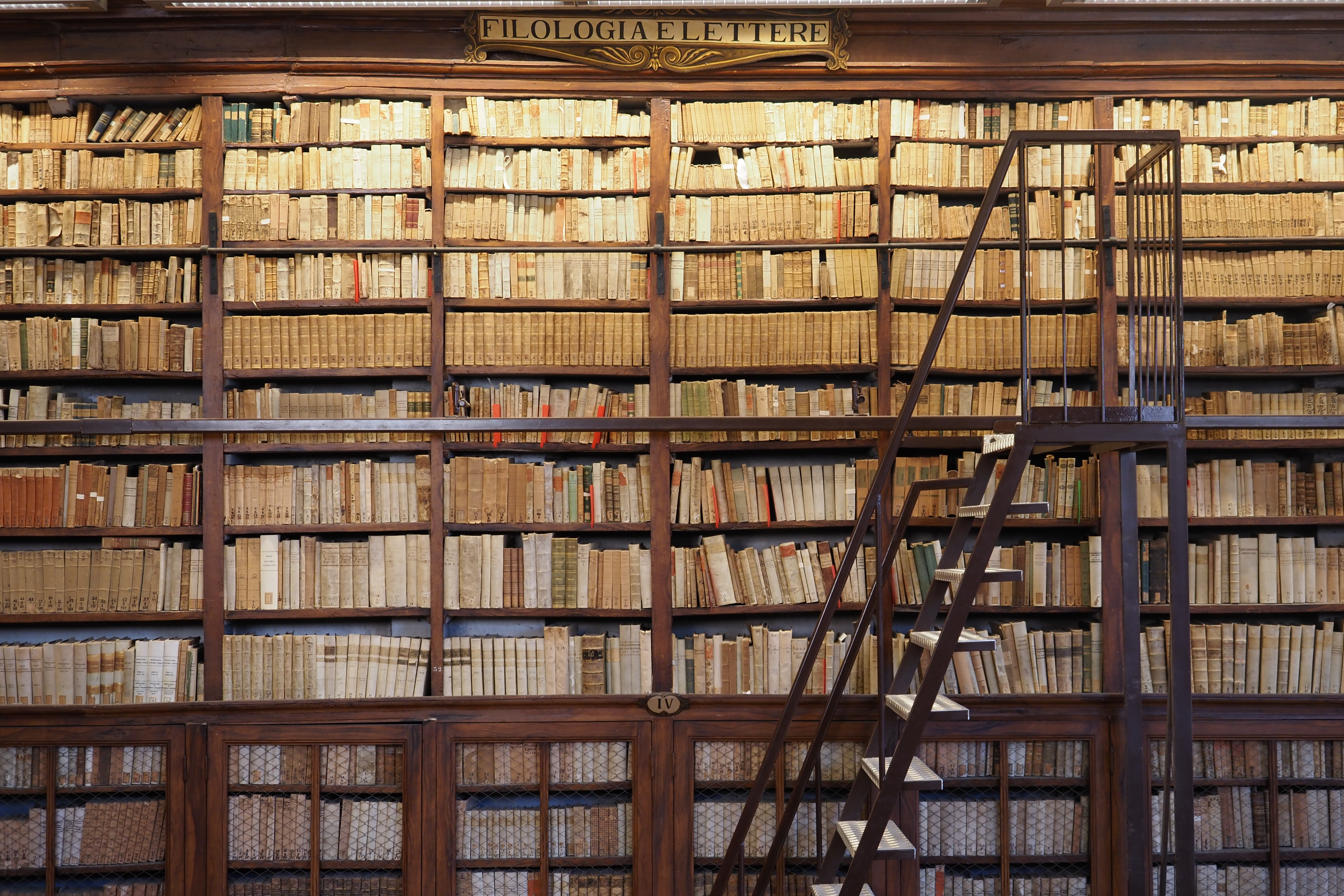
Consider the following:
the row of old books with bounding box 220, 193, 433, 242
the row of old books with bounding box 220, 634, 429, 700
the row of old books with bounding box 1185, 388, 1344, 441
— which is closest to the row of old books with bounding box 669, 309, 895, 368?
the row of old books with bounding box 220, 193, 433, 242

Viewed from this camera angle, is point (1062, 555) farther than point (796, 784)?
Yes

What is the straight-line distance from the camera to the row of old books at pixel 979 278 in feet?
11.9

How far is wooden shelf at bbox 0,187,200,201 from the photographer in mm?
3607

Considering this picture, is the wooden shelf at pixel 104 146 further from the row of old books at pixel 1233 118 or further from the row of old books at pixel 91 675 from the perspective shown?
the row of old books at pixel 1233 118

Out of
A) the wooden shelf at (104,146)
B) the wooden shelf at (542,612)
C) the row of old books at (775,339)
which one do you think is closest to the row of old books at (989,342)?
the row of old books at (775,339)

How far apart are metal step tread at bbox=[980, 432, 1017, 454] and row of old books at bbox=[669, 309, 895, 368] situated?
34.1 inches

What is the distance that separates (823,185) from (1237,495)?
1.97 metres

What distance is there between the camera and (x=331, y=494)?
142 inches

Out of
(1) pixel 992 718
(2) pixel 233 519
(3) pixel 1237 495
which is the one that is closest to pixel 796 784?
(1) pixel 992 718

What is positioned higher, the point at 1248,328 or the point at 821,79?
the point at 821,79

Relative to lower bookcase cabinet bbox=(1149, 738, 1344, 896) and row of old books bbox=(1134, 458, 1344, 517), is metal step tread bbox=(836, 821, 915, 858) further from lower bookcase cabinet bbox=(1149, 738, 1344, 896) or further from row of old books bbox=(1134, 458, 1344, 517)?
row of old books bbox=(1134, 458, 1344, 517)

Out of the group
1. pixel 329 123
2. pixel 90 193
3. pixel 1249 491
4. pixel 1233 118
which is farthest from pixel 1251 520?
pixel 90 193

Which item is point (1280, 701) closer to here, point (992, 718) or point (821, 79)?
point (992, 718)

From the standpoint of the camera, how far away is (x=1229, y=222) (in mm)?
3609
